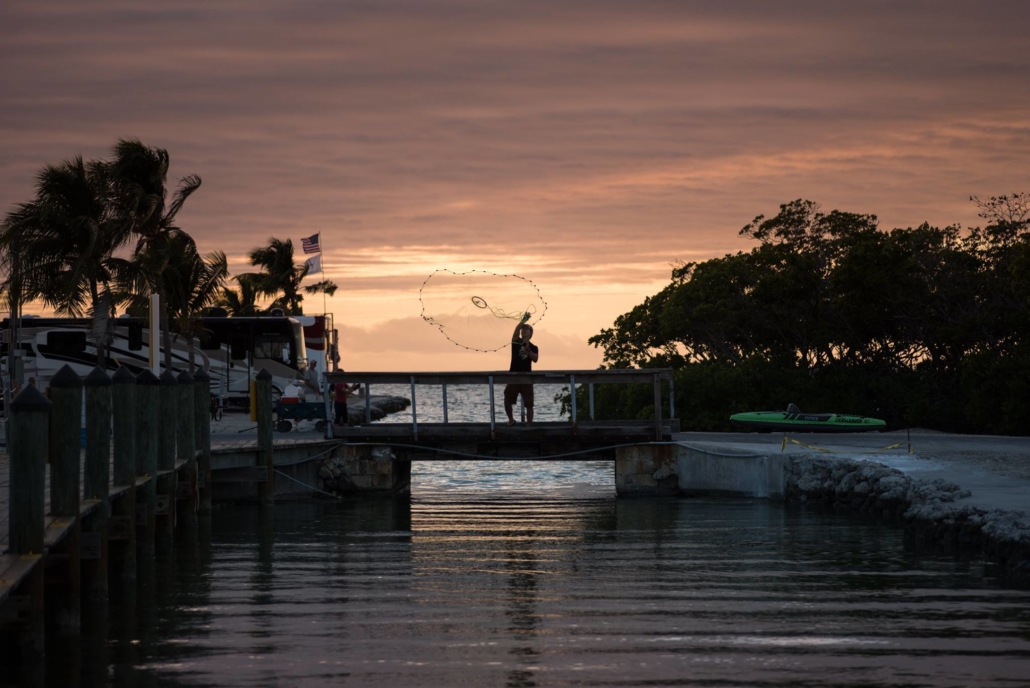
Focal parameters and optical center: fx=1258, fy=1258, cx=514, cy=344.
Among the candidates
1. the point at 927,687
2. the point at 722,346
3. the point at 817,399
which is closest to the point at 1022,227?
the point at 817,399

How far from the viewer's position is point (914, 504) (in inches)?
693

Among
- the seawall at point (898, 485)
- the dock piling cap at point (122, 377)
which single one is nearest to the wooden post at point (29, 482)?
the dock piling cap at point (122, 377)

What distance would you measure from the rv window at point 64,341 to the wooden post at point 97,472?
30.3 m

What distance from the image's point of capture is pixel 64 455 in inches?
400

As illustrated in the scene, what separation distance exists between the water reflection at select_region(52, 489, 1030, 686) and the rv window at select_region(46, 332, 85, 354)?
77.7 ft

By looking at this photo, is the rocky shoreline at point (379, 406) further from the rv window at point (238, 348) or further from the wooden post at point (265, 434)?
the wooden post at point (265, 434)

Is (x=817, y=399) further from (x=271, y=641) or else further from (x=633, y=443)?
(x=271, y=641)

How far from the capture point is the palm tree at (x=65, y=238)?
38.5 meters

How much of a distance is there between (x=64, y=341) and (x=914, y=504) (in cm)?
3074

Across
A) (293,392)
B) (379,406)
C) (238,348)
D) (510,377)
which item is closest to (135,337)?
(238,348)

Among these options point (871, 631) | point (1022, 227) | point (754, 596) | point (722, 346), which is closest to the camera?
point (871, 631)

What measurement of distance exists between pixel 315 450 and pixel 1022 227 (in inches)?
862

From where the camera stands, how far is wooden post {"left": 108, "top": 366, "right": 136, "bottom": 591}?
13.2 metres

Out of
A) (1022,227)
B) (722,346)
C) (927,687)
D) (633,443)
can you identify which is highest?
(1022,227)
